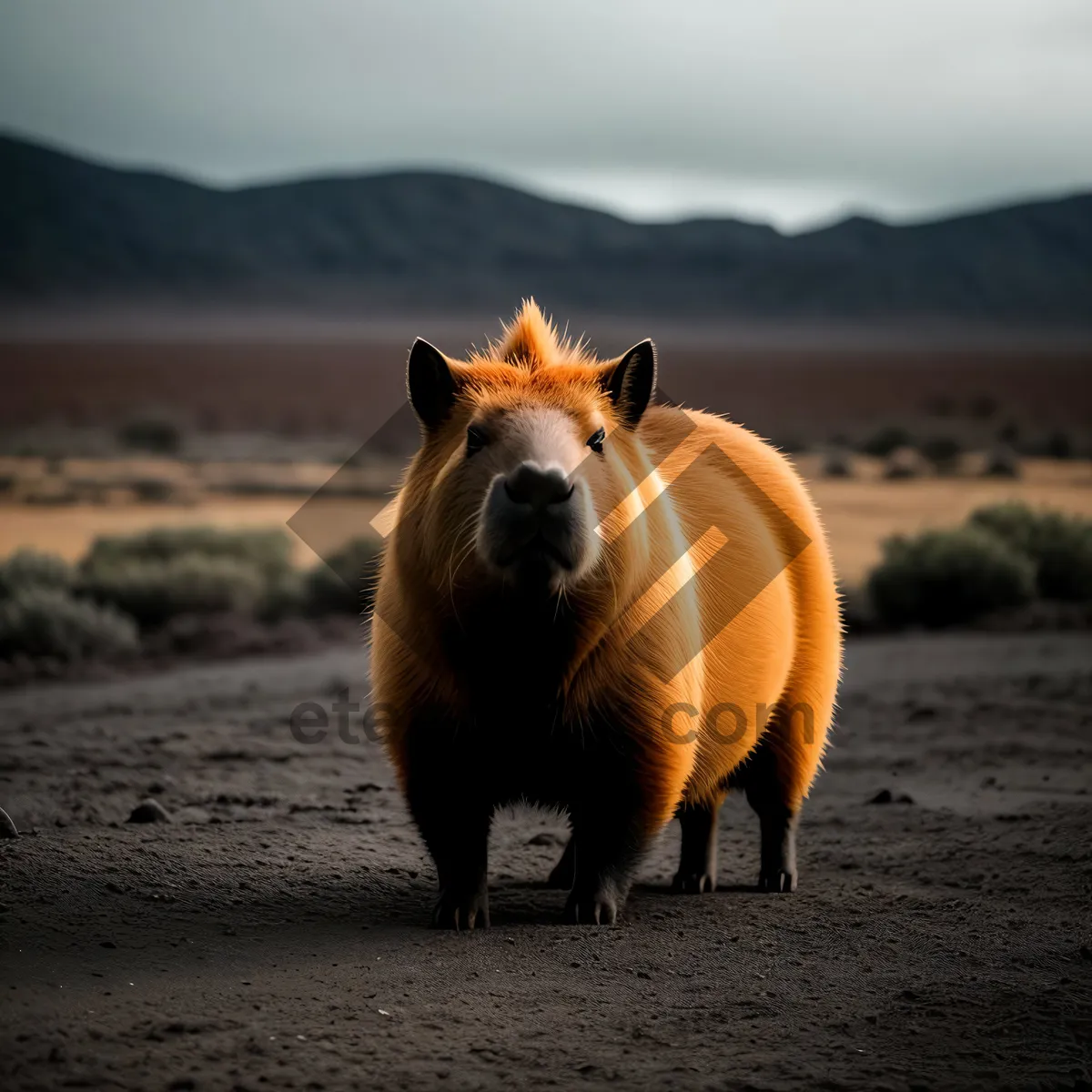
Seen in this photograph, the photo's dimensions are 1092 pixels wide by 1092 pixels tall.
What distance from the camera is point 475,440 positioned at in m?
4.84

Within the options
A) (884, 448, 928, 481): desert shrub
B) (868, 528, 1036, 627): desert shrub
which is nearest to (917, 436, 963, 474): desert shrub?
(884, 448, 928, 481): desert shrub

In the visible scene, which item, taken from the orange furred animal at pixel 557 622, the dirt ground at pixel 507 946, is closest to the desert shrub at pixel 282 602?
the dirt ground at pixel 507 946

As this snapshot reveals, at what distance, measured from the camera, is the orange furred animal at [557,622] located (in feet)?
15.5

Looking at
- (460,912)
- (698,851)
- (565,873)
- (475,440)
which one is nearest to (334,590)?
(565,873)

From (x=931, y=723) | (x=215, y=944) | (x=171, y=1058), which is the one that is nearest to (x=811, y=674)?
(x=215, y=944)

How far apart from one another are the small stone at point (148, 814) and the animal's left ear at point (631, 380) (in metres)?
3.40

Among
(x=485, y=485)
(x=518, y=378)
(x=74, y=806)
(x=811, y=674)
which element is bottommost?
(x=74, y=806)

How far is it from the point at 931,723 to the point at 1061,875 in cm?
432

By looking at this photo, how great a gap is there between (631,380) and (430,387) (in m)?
0.80

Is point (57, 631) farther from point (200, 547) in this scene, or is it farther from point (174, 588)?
point (200, 547)

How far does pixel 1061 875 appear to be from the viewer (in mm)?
6332

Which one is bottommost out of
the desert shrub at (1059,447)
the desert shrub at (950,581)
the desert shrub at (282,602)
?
the desert shrub at (282,602)

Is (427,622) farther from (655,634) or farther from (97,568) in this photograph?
(97,568)

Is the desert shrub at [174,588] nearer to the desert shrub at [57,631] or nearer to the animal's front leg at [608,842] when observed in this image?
the desert shrub at [57,631]
